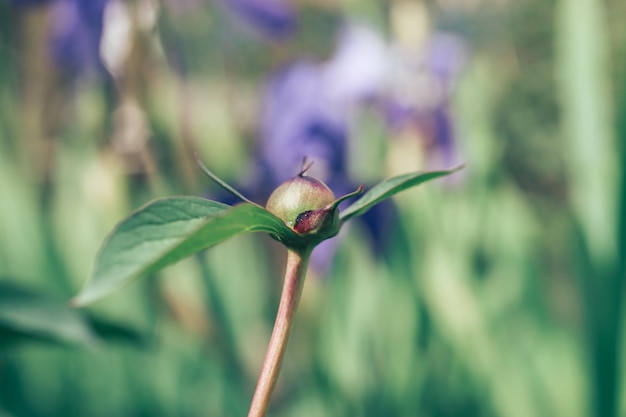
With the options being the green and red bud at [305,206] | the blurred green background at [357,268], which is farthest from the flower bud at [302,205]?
the blurred green background at [357,268]

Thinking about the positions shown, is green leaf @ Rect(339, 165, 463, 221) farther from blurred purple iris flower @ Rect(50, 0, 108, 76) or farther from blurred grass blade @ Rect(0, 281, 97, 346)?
blurred purple iris flower @ Rect(50, 0, 108, 76)

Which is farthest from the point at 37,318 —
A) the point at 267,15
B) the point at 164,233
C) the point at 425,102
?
the point at 425,102

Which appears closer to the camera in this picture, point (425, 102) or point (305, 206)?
point (305, 206)

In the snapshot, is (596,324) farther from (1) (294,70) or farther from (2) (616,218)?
(1) (294,70)

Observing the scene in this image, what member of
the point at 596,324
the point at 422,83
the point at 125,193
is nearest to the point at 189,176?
the point at 125,193

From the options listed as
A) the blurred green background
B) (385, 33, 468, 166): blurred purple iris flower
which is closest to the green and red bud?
the blurred green background

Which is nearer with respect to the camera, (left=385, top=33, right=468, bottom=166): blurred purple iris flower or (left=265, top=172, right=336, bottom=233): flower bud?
(left=265, top=172, right=336, bottom=233): flower bud

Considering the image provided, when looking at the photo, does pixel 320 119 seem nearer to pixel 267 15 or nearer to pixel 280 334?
pixel 267 15
